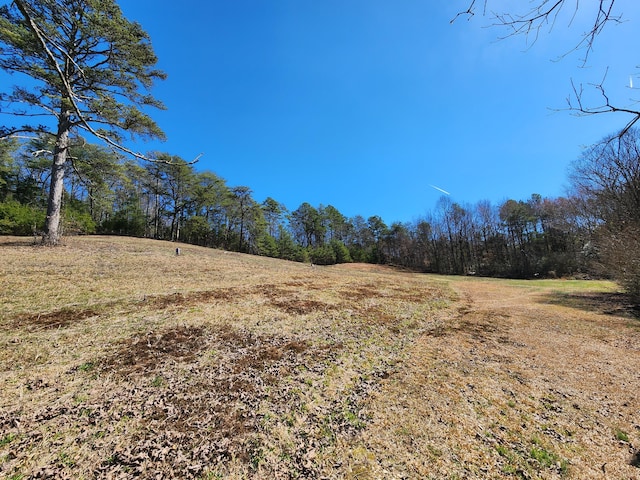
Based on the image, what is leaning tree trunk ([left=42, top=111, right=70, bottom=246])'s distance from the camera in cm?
1047

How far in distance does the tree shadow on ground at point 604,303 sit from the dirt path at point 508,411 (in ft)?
14.7

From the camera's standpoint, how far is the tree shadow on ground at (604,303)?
9148 mm

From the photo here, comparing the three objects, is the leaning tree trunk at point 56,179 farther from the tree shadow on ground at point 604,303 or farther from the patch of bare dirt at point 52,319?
the tree shadow on ground at point 604,303

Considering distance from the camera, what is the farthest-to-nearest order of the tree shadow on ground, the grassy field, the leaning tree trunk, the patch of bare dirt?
the leaning tree trunk
the tree shadow on ground
the patch of bare dirt
the grassy field

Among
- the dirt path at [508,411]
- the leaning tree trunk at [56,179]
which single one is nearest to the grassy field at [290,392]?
the dirt path at [508,411]

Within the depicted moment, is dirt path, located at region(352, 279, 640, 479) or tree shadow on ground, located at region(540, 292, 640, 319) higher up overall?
tree shadow on ground, located at region(540, 292, 640, 319)

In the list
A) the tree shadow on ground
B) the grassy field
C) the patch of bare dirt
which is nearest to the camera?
the grassy field

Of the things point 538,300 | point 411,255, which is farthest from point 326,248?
point 538,300

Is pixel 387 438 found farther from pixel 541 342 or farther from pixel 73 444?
pixel 541 342

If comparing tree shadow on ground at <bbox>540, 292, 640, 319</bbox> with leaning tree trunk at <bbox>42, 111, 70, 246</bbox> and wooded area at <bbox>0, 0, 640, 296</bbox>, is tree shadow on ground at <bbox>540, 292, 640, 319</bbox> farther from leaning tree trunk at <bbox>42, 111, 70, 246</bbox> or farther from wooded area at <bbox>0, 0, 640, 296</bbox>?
leaning tree trunk at <bbox>42, 111, 70, 246</bbox>

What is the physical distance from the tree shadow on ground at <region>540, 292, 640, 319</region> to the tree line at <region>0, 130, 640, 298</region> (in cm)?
91

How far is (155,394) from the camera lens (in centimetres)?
302

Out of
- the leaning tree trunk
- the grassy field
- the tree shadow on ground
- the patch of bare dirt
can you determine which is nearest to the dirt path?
the grassy field

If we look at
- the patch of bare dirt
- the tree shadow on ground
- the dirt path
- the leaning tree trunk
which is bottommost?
the dirt path
